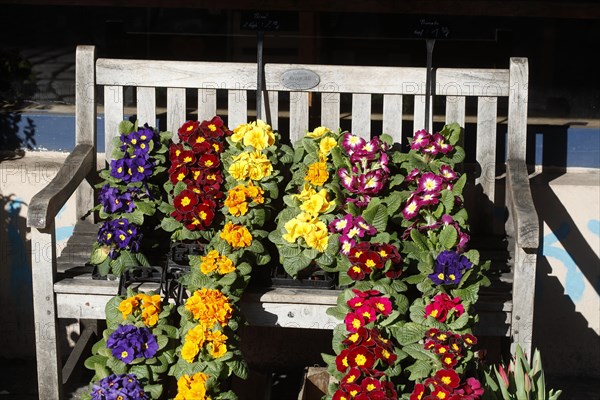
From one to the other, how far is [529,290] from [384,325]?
0.62 m

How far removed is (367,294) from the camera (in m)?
4.03

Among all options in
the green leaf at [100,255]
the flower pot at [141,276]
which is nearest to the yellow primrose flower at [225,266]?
the flower pot at [141,276]

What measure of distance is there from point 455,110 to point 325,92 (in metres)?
0.57

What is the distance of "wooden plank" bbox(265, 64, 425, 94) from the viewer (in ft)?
15.4

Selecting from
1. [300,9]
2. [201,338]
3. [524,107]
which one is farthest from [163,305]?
[300,9]

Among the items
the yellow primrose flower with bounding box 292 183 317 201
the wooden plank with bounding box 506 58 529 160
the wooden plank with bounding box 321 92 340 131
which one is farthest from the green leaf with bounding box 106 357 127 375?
the wooden plank with bounding box 506 58 529 160

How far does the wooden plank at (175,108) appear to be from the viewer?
4801 millimetres

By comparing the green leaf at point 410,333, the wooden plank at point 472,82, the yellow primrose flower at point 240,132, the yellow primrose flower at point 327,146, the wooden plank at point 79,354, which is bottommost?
the wooden plank at point 79,354

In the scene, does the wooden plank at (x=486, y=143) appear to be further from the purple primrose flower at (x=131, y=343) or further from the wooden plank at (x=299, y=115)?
the purple primrose flower at (x=131, y=343)

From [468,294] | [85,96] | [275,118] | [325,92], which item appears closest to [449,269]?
[468,294]

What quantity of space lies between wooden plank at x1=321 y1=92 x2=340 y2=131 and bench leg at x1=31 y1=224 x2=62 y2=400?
1.28 m

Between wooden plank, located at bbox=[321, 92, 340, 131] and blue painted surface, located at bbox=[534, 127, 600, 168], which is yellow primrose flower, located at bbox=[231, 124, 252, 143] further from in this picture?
blue painted surface, located at bbox=[534, 127, 600, 168]

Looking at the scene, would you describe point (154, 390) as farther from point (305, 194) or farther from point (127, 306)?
point (305, 194)

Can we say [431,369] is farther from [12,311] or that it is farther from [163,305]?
[12,311]
